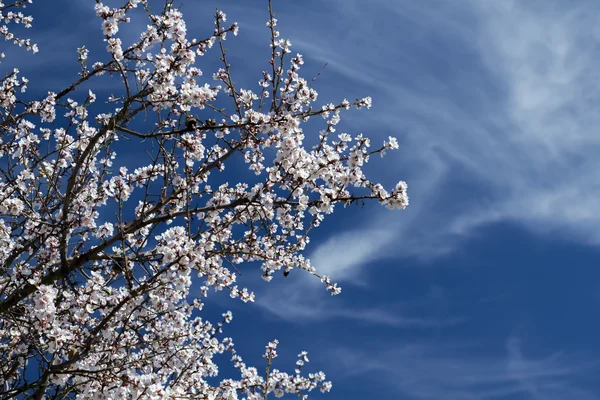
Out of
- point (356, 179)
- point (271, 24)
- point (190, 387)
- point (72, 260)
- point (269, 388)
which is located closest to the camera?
point (356, 179)

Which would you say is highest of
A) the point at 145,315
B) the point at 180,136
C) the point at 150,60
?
the point at 150,60

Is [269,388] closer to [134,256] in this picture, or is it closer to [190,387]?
[190,387]

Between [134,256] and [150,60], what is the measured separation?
9.13 ft

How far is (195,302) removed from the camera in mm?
10836

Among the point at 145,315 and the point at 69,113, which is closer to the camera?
the point at 145,315

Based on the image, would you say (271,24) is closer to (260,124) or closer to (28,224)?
(260,124)

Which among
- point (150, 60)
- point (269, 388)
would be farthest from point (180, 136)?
point (269, 388)

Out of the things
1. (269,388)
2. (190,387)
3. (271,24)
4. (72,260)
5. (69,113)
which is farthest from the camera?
(269,388)

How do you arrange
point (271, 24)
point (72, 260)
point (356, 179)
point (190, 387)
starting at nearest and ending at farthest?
1. point (356, 179)
2. point (72, 260)
3. point (271, 24)
4. point (190, 387)

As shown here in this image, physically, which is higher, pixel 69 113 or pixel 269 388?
pixel 69 113

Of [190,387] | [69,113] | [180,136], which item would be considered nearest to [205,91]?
[180,136]

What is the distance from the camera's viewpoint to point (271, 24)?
853 centimetres

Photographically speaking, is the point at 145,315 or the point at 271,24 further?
the point at 271,24

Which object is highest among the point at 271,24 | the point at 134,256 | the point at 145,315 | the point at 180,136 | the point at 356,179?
the point at 271,24
